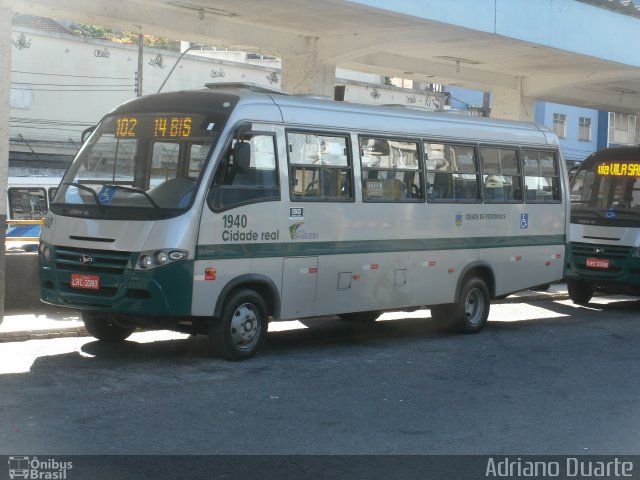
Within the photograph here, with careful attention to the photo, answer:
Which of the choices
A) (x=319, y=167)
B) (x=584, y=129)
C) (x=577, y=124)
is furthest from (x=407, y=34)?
(x=584, y=129)

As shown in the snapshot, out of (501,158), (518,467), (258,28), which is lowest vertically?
(518,467)

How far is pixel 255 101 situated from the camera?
11625mm

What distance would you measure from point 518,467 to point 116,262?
5025 millimetres

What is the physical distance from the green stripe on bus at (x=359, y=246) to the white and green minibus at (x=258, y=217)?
0.07 ft

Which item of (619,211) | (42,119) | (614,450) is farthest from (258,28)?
(42,119)

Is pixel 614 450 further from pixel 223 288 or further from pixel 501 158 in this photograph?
pixel 501 158

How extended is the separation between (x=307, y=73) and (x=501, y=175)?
211 inches

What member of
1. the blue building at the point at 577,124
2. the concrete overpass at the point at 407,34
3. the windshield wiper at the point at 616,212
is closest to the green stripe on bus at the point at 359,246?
the windshield wiper at the point at 616,212

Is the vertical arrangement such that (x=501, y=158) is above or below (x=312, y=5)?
below

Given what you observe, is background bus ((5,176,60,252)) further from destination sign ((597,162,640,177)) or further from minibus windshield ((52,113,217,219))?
minibus windshield ((52,113,217,219))

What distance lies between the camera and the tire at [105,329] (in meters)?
12.0

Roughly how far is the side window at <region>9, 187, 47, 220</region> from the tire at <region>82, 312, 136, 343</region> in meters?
14.2

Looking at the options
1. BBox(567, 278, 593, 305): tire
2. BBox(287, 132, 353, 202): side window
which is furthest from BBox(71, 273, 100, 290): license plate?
BBox(567, 278, 593, 305): tire

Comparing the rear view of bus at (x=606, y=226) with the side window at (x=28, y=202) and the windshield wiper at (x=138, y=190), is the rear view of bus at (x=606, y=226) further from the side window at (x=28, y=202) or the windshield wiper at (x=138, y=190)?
the side window at (x=28, y=202)
